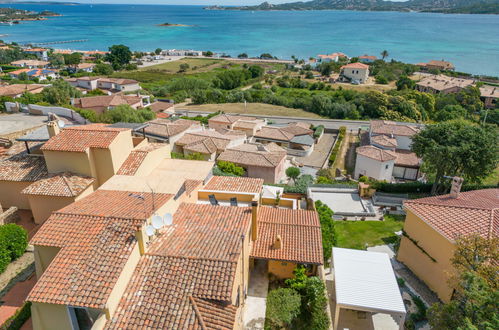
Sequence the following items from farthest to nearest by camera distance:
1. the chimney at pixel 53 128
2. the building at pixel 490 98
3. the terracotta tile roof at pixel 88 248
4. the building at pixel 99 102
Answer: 1. the building at pixel 490 98
2. the building at pixel 99 102
3. the chimney at pixel 53 128
4. the terracotta tile roof at pixel 88 248

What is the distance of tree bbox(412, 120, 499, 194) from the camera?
1140 inches

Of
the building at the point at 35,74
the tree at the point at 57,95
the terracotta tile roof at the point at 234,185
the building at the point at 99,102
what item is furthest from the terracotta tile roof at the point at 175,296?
the building at the point at 35,74

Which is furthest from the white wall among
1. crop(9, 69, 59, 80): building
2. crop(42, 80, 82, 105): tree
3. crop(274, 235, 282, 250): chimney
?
crop(9, 69, 59, 80): building

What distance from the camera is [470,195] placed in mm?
21500

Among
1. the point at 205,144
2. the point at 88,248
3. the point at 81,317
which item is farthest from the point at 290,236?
the point at 205,144

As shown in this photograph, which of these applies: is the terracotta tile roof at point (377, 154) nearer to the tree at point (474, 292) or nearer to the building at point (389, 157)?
the building at point (389, 157)

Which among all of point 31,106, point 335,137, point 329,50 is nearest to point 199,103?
point 335,137

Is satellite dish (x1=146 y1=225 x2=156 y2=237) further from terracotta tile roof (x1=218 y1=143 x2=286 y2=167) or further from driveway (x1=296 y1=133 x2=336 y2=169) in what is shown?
driveway (x1=296 y1=133 x2=336 y2=169)

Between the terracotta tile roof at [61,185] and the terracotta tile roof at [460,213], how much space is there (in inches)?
771

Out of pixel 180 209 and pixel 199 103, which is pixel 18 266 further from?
pixel 199 103

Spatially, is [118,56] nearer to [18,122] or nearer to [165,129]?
[165,129]

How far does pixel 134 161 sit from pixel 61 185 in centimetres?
441

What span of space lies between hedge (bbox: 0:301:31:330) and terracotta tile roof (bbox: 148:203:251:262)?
5.88 meters

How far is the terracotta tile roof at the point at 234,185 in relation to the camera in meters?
22.5
